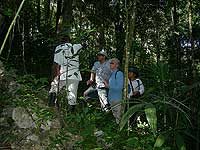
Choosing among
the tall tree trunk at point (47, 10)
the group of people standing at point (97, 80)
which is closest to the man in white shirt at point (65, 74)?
the group of people standing at point (97, 80)

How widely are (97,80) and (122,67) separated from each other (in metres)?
0.49

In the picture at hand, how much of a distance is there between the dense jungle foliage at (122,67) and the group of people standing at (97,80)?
0.15 meters

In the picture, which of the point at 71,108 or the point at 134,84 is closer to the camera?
the point at 71,108

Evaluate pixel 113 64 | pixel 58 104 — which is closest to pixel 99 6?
pixel 113 64

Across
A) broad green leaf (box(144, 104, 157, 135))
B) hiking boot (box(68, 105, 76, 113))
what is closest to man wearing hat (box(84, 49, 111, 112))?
hiking boot (box(68, 105, 76, 113))

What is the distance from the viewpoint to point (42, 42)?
10602 millimetres

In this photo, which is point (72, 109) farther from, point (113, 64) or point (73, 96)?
point (113, 64)

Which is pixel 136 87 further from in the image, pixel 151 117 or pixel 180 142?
pixel 151 117

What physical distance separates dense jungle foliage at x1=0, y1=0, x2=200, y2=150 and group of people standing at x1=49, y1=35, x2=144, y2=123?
0.48 ft

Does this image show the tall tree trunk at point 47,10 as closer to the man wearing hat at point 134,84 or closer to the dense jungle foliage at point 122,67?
the dense jungle foliage at point 122,67

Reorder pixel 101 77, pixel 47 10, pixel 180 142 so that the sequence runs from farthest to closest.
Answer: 1. pixel 47 10
2. pixel 101 77
3. pixel 180 142

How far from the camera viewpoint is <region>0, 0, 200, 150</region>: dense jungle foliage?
120 inches

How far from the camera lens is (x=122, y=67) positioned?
6.25m

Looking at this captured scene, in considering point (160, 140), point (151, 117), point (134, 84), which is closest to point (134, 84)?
point (134, 84)
